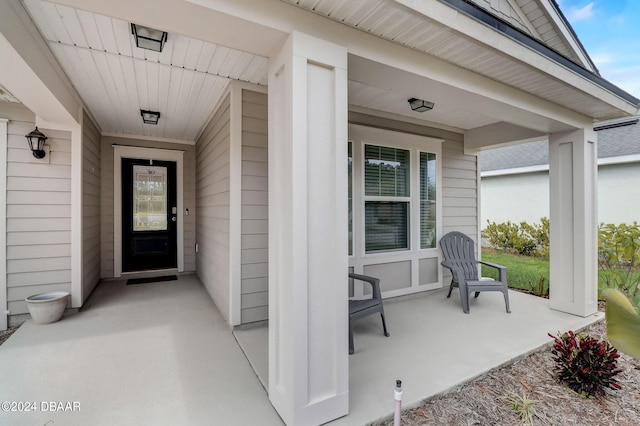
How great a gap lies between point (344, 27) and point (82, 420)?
9.23 feet

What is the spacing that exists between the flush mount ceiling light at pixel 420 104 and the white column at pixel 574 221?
1644 mm

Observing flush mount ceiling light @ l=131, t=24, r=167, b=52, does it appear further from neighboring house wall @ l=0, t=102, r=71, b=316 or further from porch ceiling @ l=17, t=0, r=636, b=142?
neighboring house wall @ l=0, t=102, r=71, b=316

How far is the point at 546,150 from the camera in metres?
8.44

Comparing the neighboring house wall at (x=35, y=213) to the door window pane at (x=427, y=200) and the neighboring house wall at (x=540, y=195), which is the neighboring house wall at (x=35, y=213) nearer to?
the door window pane at (x=427, y=200)

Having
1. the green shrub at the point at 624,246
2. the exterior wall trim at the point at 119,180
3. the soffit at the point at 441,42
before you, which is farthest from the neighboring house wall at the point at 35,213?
the green shrub at the point at 624,246

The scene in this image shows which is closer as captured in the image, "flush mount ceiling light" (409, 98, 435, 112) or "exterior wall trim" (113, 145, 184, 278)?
"flush mount ceiling light" (409, 98, 435, 112)

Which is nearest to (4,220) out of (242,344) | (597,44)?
(242,344)

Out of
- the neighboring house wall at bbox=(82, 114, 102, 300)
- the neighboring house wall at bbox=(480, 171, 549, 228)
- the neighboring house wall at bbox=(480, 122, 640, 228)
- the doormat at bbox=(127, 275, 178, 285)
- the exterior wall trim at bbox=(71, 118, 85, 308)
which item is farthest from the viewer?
the neighboring house wall at bbox=(480, 171, 549, 228)

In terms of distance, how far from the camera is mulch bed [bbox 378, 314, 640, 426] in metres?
1.82

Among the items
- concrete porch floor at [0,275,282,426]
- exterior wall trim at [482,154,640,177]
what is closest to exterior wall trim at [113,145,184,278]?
concrete porch floor at [0,275,282,426]

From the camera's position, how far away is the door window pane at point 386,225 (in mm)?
3877

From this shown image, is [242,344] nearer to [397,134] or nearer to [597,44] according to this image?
[397,134]

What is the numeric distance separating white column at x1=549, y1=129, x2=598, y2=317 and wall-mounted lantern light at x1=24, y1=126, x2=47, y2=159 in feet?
19.5

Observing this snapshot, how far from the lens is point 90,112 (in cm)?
388
